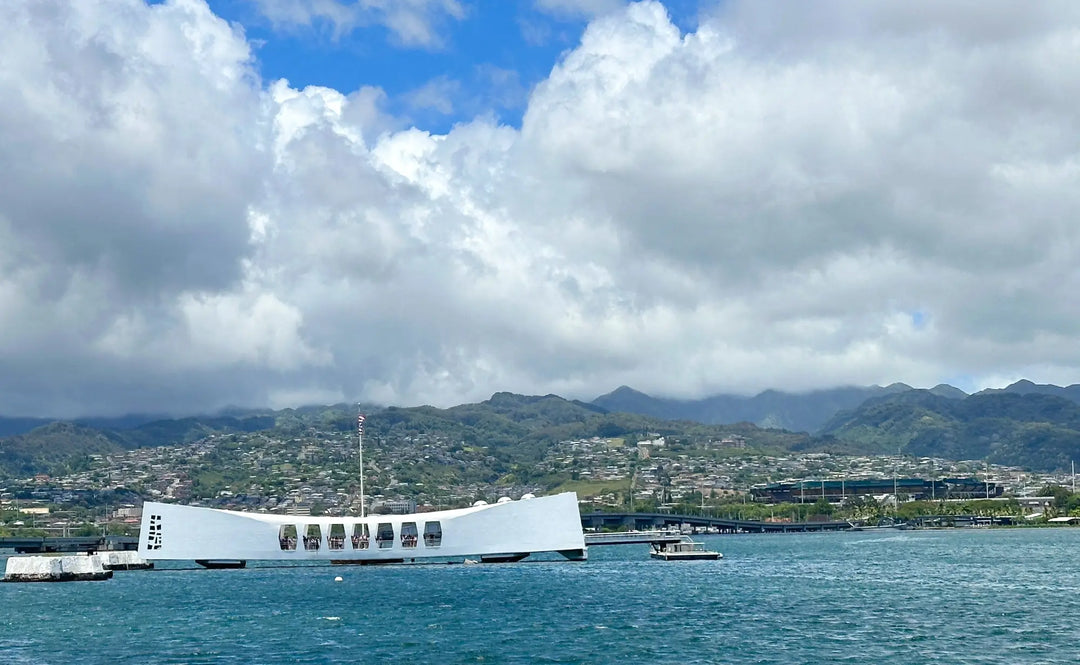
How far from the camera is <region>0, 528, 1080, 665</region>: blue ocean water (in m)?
57.6

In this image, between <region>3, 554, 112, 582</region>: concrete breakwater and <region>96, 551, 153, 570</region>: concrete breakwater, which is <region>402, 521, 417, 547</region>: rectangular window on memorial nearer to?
<region>3, 554, 112, 582</region>: concrete breakwater

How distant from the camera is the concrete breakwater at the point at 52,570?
112 metres

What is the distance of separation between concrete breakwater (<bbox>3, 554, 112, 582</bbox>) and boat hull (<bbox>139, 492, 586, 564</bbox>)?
769 cm

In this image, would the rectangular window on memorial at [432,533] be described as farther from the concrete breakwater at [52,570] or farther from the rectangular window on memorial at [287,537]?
the concrete breakwater at [52,570]

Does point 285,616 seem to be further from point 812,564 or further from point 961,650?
point 812,564

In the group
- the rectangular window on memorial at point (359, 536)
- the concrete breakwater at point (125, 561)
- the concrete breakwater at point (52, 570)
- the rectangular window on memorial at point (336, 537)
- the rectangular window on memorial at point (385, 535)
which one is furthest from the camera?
the concrete breakwater at point (125, 561)

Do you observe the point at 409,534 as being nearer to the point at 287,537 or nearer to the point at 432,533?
the point at 432,533

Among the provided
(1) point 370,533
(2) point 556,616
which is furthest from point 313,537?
(2) point 556,616

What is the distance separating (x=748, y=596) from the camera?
285 feet

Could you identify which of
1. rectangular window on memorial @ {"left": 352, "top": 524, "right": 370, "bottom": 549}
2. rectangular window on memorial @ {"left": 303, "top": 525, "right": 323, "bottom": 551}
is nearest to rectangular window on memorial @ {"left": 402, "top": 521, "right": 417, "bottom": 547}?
rectangular window on memorial @ {"left": 352, "top": 524, "right": 370, "bottom": 549}

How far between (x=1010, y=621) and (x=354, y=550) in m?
67.3

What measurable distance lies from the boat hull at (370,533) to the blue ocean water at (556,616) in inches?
128

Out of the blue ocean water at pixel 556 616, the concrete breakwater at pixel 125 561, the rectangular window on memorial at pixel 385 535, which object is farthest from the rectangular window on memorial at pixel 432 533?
the concrete breakwater at pixel 125 561

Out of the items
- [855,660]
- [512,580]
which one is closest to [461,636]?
[855,660]
